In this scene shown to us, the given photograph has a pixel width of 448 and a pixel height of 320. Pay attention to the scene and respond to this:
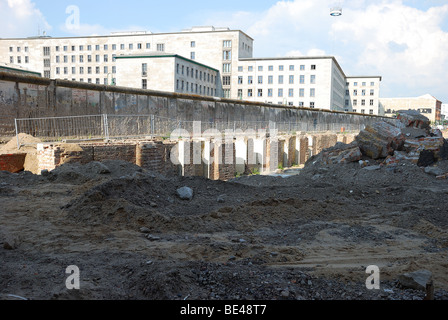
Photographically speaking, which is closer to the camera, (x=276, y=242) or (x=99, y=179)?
(x=276, y=242)

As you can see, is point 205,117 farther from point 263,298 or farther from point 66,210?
point 263,298

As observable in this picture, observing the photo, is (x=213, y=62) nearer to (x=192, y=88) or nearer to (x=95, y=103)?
(x=192, y=88)

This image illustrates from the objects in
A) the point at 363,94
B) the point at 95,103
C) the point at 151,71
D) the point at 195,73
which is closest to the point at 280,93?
the point at 195,73

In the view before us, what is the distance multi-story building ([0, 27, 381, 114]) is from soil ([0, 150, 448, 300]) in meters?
68.0

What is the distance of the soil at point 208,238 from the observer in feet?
12.9

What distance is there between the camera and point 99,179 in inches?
365

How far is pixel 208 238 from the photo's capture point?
20.7 ft

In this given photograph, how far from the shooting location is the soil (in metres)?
3.93

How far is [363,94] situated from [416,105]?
23.2 metres

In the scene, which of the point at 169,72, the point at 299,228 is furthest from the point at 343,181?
the point at 169,72

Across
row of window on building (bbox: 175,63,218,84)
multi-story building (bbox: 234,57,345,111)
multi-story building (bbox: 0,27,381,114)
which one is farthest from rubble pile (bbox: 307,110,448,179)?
multi-story building (bbox: 234,57,345,111)

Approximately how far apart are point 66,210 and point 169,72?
56799 millimetres

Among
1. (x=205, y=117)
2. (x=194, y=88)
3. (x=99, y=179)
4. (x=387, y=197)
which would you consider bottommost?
(x=387, y=197)

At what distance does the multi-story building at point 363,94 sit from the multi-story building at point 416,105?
9871mm
